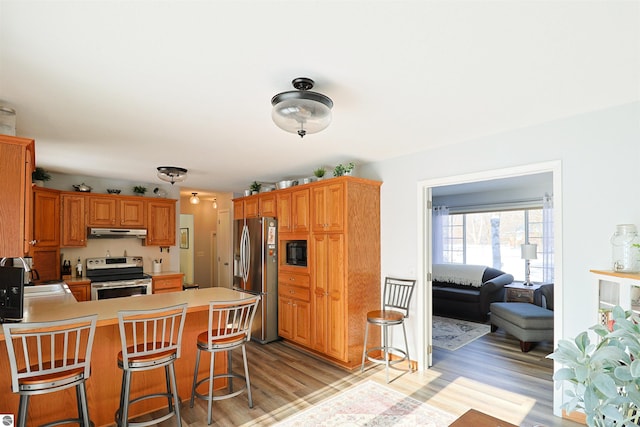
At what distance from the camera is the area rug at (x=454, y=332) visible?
15.5 feet

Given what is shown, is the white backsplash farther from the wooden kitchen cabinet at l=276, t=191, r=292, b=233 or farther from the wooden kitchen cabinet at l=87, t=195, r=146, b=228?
the wooden kitchen cabinet at l=276, t=191, r=292, b=233

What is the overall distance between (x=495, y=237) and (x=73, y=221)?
296 inches

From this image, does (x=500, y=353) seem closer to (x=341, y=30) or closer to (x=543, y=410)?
(x=543, y=410)

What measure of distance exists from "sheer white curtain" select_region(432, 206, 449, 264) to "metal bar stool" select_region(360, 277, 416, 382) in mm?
3916

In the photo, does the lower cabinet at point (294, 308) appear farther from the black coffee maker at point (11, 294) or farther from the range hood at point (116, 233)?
the black coffee maker at point (11, 294)

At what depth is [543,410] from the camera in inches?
116

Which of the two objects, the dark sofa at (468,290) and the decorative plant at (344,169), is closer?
the decorative plant at (344,169)

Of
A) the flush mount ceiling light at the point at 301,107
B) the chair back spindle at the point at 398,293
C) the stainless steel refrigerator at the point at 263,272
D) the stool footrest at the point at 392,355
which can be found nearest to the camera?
the flush mount ceiling light at the point at 301,107

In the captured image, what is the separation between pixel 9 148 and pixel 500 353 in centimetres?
544

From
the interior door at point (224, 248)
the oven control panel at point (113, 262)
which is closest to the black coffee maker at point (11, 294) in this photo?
the oven control panel at point (113, 262)

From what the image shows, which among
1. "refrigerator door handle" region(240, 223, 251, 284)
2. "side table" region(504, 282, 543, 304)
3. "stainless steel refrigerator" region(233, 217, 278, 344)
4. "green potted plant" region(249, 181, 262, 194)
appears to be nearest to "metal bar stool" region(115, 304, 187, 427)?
"stainless steel refrigerator" region(233, 217, 278, 344)

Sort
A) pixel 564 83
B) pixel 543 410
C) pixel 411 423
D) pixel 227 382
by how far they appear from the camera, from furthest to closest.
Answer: pixel 227 382
pixel 543 410
pixel 411 423
pixel 564 83

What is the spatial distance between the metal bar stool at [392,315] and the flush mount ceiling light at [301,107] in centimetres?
244

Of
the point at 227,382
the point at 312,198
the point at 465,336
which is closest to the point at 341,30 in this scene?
the point at 312,198
